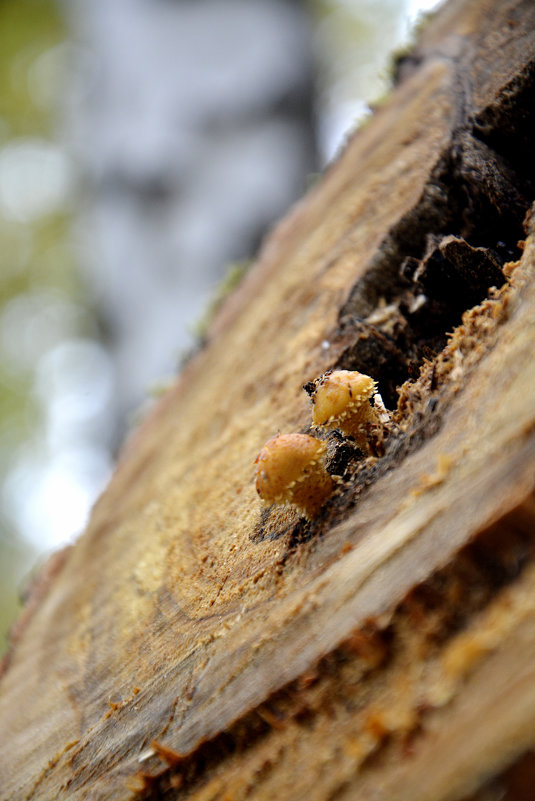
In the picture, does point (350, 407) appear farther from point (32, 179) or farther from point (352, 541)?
point (32, 179)

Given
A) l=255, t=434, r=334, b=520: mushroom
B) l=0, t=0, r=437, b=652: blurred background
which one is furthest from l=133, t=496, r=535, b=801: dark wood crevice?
l=0, t=0, r=437, b=652: blurred background

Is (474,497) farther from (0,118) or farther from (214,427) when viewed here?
(0,118)

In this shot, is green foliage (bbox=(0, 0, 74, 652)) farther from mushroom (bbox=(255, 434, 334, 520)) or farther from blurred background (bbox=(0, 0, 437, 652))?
mushroom (bbox=(255, 434, 334, 520))

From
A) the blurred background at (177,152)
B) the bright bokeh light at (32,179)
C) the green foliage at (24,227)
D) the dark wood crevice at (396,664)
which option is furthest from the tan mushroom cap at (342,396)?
the bright bokeh light at (32,179)

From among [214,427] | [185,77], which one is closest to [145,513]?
[214,427]

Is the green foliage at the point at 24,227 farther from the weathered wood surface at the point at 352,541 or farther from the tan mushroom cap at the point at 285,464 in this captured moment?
the tan mushroom cap at the point at 285,464
